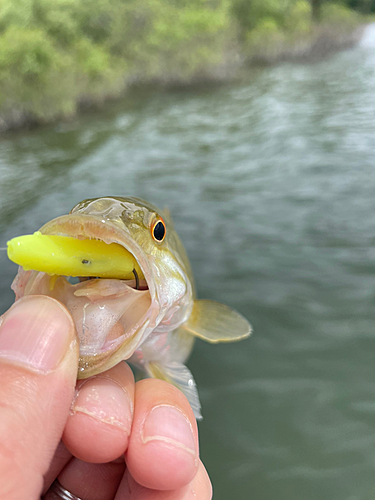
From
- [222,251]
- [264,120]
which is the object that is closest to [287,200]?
[222,251]

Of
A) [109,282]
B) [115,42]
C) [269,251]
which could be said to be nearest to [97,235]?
[109,282]

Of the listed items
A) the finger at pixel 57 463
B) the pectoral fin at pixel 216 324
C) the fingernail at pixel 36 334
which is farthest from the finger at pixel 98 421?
the pectoral fin at pixel 216 324

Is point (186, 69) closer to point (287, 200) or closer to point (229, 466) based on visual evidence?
point (287, 200)

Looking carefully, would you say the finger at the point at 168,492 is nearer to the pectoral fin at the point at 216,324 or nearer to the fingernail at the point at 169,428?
the fingernail at the point at 169,428

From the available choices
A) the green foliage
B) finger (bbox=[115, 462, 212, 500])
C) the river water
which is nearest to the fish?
finger (bbox=[115, 462, 212, 500])

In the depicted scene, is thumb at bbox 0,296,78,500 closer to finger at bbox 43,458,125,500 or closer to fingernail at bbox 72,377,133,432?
fingernail at bbox 72,377,133,432

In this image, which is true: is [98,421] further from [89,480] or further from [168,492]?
[89,480]
